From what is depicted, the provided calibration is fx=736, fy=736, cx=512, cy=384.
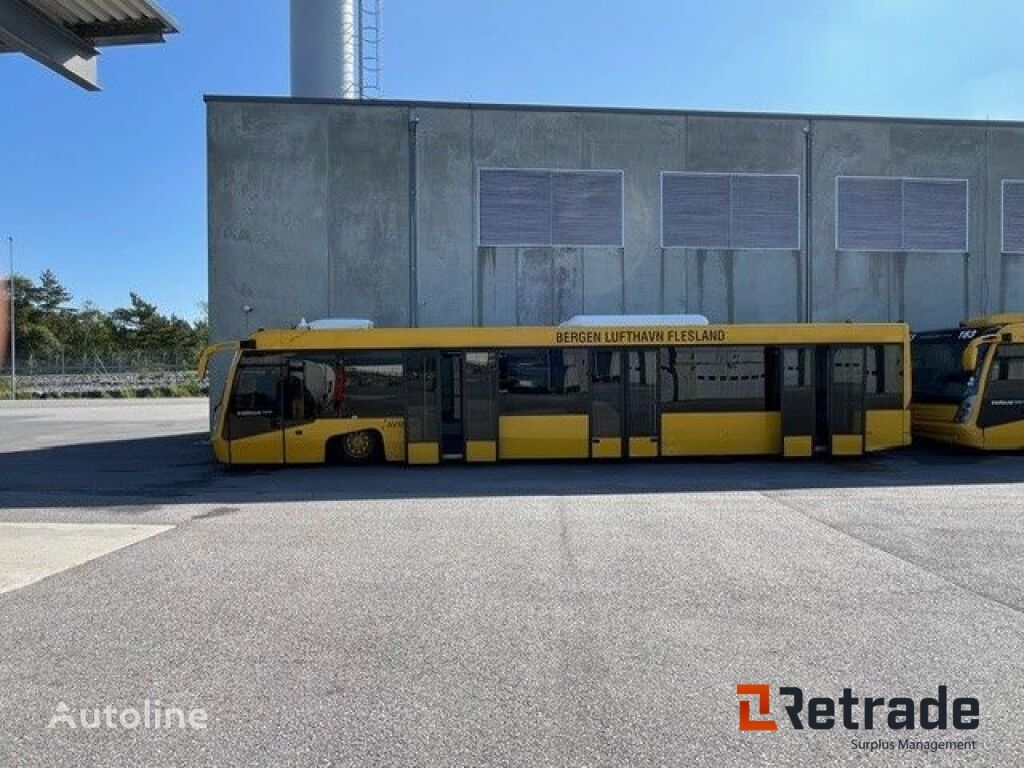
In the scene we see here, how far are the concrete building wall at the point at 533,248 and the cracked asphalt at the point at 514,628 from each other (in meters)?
10.9

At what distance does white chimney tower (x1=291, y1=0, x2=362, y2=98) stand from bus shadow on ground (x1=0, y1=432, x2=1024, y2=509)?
15644 mm

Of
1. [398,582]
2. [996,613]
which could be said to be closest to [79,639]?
[398,582]

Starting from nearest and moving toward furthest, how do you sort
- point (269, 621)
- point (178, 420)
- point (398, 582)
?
point (269, 621), point (398, 582), point (178, 420)

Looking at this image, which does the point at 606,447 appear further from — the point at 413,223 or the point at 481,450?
the point at 413,223

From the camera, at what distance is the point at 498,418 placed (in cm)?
1463

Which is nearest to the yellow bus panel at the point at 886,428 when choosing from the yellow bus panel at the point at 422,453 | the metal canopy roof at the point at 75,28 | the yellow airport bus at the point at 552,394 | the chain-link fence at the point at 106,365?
the yellow airport bus at the point at 552,394

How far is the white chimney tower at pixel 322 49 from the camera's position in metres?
26.3

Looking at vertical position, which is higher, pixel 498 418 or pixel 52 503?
pixel 498 418

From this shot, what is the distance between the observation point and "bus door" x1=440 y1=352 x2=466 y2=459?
14656mm

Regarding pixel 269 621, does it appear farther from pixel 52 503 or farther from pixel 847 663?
pixel 52 503

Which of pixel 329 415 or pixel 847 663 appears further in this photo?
pixel 329 415

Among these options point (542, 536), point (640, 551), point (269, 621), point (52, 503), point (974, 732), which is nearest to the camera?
point (974, 732)

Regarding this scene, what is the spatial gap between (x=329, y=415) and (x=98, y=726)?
10.9 meters

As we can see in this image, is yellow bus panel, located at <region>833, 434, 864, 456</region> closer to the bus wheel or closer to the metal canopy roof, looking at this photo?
the bus wheel
